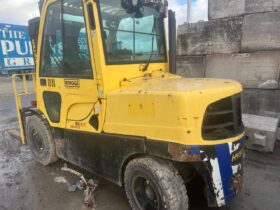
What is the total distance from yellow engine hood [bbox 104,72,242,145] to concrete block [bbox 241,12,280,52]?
273 cm

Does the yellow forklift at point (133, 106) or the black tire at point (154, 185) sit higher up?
the yellow forklift at point (133, 106)

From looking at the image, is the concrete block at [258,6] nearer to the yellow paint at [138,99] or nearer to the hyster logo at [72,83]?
the yellow paint at [138,99]

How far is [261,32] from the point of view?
192 inches

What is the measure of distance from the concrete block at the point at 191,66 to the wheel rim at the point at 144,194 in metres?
3.69

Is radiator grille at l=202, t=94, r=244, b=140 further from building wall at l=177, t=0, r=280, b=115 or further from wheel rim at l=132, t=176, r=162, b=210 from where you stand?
building wall at l=177, t=0, r=280, b=115

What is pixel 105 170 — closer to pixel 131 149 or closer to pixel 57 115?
pixel 131 149

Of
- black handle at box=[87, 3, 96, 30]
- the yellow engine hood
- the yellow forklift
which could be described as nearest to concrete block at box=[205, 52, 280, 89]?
the yellow forklift

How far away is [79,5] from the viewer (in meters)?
2.99

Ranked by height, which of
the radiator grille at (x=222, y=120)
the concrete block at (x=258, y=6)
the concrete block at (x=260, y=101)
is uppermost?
the concrete block at (x=258, y=6)

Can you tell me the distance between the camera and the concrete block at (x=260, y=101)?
493 centimetres

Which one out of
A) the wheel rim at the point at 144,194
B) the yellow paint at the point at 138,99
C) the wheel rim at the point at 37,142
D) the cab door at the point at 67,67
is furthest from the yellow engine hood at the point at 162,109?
the wheel rim at the point at 37,142

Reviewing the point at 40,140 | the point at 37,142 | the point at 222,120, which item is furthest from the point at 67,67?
the point at 222,120

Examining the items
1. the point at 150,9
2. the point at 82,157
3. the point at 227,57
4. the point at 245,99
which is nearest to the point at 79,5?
the point at 150,9

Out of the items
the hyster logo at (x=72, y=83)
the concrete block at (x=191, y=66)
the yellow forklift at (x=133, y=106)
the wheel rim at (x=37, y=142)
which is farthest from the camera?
the concrete block at (x=191, y=66)
